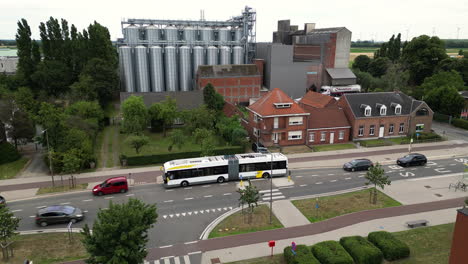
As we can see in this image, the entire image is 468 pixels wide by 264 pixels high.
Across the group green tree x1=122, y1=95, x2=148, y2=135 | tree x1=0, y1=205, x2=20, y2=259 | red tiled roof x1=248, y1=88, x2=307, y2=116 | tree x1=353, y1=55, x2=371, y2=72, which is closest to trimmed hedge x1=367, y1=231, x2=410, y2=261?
tree x1=0, y1=205, x2=20, y2=259

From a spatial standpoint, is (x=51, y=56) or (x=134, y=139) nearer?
(x=134, y=139)

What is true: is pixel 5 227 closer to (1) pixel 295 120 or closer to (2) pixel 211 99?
(1) pixel 295 120

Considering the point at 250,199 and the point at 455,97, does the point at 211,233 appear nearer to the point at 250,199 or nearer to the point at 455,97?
the point at 250,199

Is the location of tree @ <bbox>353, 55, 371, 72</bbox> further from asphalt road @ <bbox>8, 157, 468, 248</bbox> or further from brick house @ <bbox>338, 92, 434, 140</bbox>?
asphalt road @ <bbox>8, 157, 468, 248</bbox>

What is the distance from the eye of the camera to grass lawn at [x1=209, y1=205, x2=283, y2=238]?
1030 inches

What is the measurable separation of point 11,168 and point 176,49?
157 feet

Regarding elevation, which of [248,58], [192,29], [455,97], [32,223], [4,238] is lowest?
[32,223]

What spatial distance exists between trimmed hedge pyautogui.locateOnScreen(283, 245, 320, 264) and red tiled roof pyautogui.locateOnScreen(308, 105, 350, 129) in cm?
2977

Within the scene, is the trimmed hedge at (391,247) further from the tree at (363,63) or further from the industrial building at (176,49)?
the tree at (363,63)

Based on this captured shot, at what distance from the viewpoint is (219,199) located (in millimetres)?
32312

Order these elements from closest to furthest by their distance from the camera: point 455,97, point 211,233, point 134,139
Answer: point 211,233 < point 134,139 < point 455,97

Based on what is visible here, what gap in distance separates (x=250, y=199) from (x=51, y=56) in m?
69.5

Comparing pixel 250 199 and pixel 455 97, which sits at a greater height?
pixel 455 97

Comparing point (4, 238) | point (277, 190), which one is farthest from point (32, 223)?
point (277, 190)
